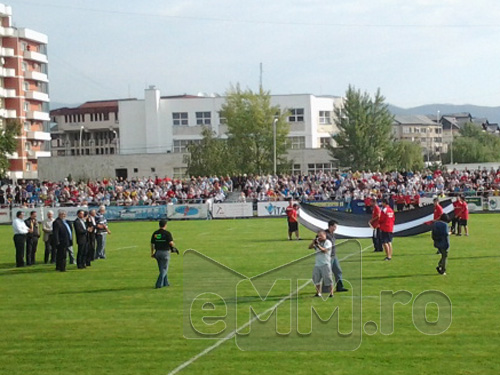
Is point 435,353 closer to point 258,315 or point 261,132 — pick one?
point 258,315

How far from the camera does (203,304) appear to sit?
1738 centimetres

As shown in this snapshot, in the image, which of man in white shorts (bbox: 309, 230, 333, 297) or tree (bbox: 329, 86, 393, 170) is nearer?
man in white shorts (bbox: 309, 230, 333, 297)

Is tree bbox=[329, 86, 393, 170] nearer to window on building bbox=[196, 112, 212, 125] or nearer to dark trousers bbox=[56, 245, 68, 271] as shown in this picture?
window on building bbox=[196, 112, 212, 125]

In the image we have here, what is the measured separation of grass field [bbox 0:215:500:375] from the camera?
12031mm

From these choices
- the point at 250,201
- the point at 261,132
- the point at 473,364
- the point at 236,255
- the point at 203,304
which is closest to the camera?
the point at 473,364

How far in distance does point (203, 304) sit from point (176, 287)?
288 centimetres

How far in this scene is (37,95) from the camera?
104 meters

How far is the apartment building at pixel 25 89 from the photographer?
9825 cm

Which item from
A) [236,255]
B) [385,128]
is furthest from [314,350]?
[385,128]

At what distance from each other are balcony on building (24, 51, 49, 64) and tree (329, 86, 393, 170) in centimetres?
3871

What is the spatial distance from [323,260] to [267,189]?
38543 millimetres

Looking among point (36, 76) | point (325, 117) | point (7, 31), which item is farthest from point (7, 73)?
point (325, 117)

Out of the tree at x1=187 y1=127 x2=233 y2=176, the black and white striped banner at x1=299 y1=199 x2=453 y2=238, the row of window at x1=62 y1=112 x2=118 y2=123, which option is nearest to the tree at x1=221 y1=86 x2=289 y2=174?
the tree at x1=187 y1=127 x2=233 y2=176

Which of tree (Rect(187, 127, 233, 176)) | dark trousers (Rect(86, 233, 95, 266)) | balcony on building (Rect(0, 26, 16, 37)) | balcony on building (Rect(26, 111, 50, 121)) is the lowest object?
dark trousers (Rect(86, 233, 95, 266))
